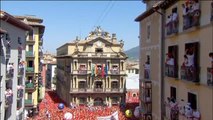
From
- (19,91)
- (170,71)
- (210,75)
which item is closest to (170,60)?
(170,71)

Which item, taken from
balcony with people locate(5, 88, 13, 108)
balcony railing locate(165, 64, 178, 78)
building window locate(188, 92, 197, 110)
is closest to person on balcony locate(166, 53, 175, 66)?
balcony railing locate(165, 64, 178, 78)

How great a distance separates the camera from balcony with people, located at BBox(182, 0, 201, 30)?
1580 cm

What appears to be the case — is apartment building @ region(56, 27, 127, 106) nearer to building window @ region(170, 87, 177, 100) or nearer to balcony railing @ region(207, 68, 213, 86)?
building window @ region(170, 87, 177, 100)

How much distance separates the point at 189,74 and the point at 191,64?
639mm

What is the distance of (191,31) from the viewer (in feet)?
54.9

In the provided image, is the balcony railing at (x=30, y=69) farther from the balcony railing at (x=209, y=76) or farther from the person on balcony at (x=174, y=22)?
the balcony railing at (x=209, y=76)

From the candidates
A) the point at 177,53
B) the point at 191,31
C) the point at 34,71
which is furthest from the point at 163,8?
the point at 34,71

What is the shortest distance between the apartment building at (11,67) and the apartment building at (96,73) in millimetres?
26975

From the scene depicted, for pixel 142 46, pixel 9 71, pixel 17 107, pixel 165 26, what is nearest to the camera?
pixel 165 26

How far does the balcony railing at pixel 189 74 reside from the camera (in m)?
15.9

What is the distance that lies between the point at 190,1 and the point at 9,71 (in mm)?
16270

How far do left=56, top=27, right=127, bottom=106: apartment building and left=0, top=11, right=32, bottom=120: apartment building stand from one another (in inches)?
1062

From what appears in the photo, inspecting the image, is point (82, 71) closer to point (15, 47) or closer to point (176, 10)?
point (15, 47)

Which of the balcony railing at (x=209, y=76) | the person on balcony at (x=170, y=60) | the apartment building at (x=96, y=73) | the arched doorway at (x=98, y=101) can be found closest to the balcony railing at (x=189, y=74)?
the balcony railing at (x=209, y=76)
